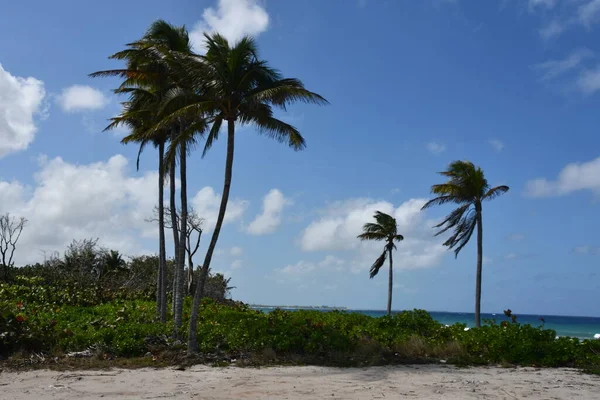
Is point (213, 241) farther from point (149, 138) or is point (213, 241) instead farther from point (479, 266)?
point (479, 266)

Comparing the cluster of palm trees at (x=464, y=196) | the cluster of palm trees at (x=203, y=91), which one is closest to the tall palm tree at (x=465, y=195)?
the cluster of palm trees at (x=464, y=196)

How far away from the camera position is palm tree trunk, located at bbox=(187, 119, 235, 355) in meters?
12.4

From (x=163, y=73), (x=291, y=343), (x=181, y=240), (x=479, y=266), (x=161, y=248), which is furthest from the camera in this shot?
(x=479, y=266)

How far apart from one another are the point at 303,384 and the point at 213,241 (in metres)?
4.69

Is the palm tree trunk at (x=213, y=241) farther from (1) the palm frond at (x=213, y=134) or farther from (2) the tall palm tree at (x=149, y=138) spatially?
(2) the tall palm tree at (x=149, y=138)

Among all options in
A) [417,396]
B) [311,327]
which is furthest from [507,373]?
[311,327]

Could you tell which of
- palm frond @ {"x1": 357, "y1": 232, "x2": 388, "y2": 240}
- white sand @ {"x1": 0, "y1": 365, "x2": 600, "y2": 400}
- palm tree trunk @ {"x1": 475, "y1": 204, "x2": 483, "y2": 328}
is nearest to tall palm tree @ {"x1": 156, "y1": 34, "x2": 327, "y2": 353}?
white sand @ {"x1": 0, "y1": 365, "x2": 600, "y2": 400}

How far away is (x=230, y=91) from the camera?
1312 centimetres

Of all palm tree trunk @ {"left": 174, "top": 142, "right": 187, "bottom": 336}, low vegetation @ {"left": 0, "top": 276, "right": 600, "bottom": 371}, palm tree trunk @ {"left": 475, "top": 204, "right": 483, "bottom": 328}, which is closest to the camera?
low vegetation @ {"left": 0, "top": 276, "right": 600, "bottom": 371}

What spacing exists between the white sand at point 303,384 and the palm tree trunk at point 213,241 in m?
1.38

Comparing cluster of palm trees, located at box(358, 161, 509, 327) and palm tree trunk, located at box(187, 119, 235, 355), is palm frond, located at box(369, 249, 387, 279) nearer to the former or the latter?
cluster of palm trees, located at box(358, 161, 509, 327)

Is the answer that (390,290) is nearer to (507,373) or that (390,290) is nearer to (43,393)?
(507,373)

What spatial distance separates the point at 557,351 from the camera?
12266 mm

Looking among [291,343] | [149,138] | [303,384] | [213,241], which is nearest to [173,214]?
[149,138]
